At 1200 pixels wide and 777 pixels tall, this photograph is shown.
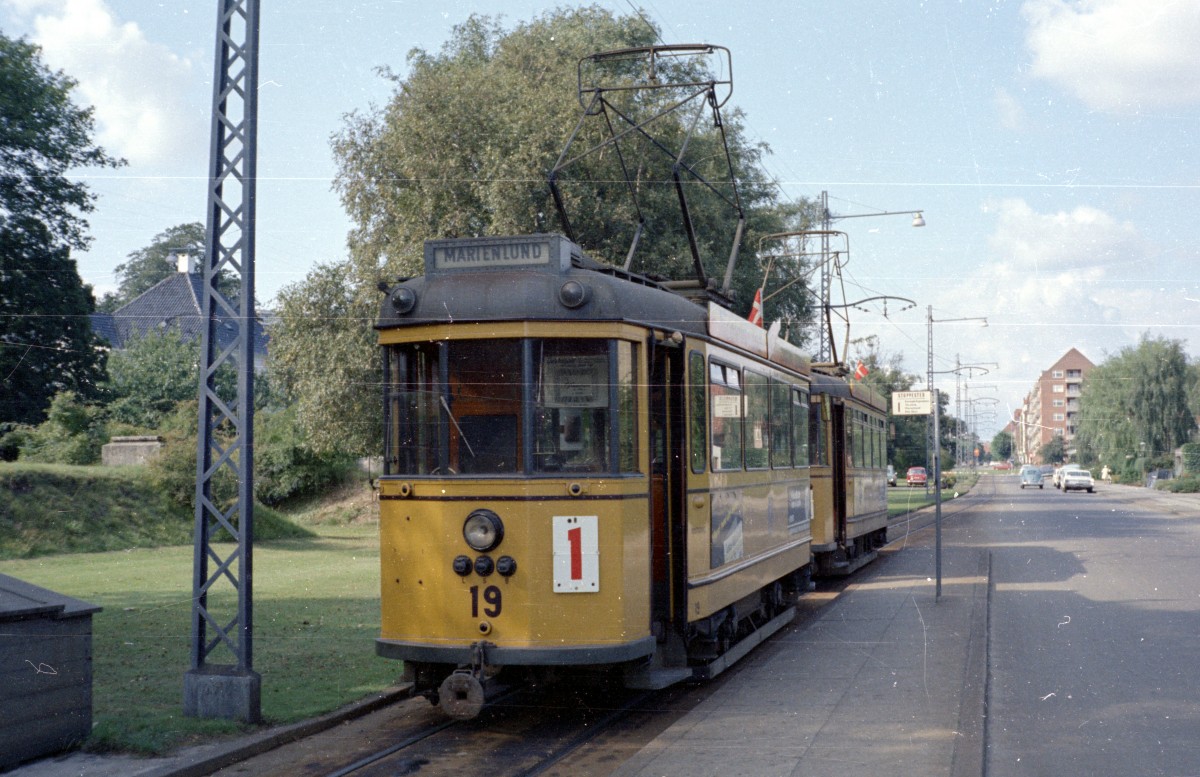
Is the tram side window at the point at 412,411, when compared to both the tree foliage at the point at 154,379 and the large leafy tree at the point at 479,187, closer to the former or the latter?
the large leafy tree at the point at 479,187

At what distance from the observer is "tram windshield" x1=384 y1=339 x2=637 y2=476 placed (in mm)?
8391

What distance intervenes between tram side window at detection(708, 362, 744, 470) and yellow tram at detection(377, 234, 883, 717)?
61 centimetres

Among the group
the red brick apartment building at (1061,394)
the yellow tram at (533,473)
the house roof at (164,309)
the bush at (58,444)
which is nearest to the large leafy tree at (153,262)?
the house roof at (164,309)

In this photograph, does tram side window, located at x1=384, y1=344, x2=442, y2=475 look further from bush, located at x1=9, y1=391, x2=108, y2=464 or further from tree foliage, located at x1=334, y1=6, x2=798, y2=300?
bush, located at x1=9, y1=391, x2=108, y2=464

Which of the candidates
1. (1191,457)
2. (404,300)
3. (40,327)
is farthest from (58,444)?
(1191,457)

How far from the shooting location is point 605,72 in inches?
973

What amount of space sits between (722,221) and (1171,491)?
183 ft

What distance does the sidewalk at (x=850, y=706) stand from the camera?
7398 millimetres

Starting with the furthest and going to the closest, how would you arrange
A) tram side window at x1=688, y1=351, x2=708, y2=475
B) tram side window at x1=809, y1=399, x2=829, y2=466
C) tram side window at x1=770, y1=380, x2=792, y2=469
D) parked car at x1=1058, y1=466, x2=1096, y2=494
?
parked car at x1=1058, y1=466, x2=1096, y2=494 → tram side window at x1=809, y1=399, x2=829, y2=466 → tram side window at x1=770, y1=380, x2=792, y2=469 → tram side window at x1=688, y1=351, x2=708, y2=475

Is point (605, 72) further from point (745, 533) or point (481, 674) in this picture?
point (481, 674)

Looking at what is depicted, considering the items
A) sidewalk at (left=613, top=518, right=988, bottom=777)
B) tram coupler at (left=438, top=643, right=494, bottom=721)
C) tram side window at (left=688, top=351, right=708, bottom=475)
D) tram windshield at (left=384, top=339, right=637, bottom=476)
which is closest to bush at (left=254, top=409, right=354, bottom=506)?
sidewalk at (left=613, top=518, right=988, bottom=777)

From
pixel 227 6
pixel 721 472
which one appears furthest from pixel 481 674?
pixel 227 6

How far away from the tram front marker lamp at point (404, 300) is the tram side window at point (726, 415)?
2.68m

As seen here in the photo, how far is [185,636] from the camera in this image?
13023 millimetres
